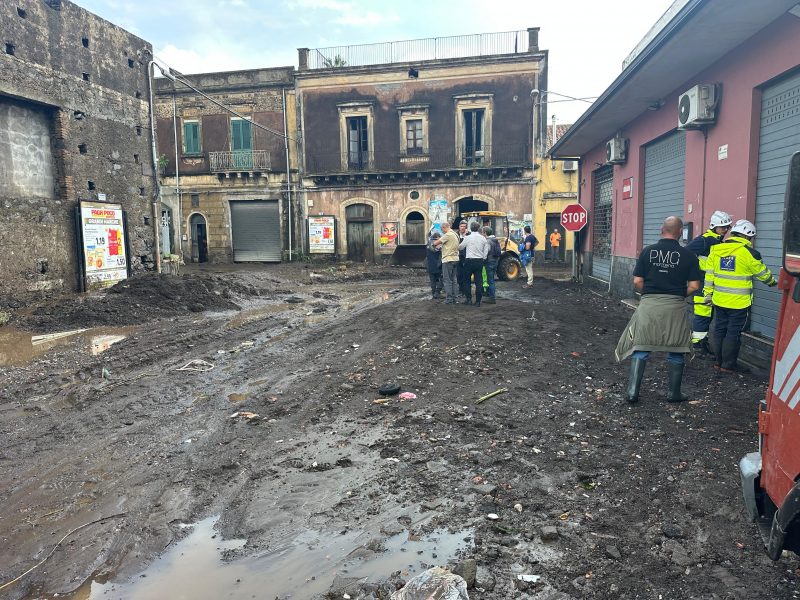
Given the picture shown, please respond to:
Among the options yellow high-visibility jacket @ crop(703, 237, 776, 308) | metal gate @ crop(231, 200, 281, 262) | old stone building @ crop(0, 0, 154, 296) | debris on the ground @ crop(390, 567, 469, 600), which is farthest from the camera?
metal gate @ crop(231, 200, 281, 262)

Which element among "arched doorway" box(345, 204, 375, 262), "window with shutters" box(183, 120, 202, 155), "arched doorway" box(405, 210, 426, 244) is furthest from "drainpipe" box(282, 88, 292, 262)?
"arched doorway" box(405, 210, 426, 244)

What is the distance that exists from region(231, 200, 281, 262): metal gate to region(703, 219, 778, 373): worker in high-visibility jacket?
80.4ft

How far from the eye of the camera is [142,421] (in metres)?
5.34

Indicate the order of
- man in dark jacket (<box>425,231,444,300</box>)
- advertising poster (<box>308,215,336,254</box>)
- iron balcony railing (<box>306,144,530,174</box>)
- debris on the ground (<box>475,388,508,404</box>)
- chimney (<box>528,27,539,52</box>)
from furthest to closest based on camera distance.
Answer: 1. advertising poster (<box>308,215,336,254</box>)
2. iron balcony railing (<box>306,144,530,174</box>)
3. chimney (<box>528,27,539,52</box>)
4. man in dark jacket (<box>425,231,444,300</box>)
5. debris on the ground (<box>475,388,508,404</box>)

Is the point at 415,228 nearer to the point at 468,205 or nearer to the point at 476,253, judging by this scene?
the point at 468,205

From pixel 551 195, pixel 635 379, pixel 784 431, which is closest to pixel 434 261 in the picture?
pixel 635 379

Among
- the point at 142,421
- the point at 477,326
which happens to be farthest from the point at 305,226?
the point at 142,421

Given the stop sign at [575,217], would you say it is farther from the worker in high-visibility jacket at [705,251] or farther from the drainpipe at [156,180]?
the drainpipe at [156,180]

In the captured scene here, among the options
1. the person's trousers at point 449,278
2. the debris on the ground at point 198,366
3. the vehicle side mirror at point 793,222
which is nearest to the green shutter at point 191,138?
the person's trousers at point 449,278

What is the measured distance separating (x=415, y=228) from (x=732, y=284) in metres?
21.7

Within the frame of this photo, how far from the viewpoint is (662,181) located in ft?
35.1

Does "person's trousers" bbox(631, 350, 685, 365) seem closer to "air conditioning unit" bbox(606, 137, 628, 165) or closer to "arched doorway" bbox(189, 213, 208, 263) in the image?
"air conditioning unit" bbox(606, 137, 628, 165)

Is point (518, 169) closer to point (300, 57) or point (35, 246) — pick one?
point (300, 57)

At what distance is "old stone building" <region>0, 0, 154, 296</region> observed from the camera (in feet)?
38.2
